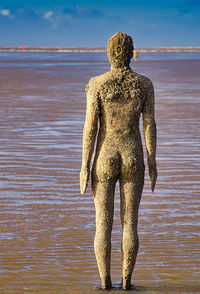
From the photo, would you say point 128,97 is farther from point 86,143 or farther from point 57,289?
point 57,289

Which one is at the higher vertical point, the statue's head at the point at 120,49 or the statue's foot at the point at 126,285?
the statue's head at the point at 120,49

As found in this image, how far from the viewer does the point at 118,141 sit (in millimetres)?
5453

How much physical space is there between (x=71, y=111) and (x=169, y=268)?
12.5 meters

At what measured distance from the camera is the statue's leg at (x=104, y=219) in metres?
5.50

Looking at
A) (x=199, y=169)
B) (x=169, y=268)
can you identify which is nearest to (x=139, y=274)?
(x=169, y=268)

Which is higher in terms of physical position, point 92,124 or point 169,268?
point 92,124

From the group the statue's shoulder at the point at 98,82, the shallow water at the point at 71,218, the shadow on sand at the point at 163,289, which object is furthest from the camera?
the shallow water at the point at 71,218

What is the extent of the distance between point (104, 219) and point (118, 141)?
0.64 m

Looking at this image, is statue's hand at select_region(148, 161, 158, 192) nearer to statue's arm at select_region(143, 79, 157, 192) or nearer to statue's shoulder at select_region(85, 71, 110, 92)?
statue's arm at select_region(143, 79, 157, 192)

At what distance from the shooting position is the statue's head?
5457mm

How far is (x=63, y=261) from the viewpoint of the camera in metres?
6.45

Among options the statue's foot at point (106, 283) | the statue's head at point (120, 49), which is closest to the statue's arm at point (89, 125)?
the statue's head at point (120, 49)

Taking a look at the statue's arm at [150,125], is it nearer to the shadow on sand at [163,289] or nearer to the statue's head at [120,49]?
the statue's head at [120,49]

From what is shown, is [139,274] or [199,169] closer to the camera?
[139,274]
